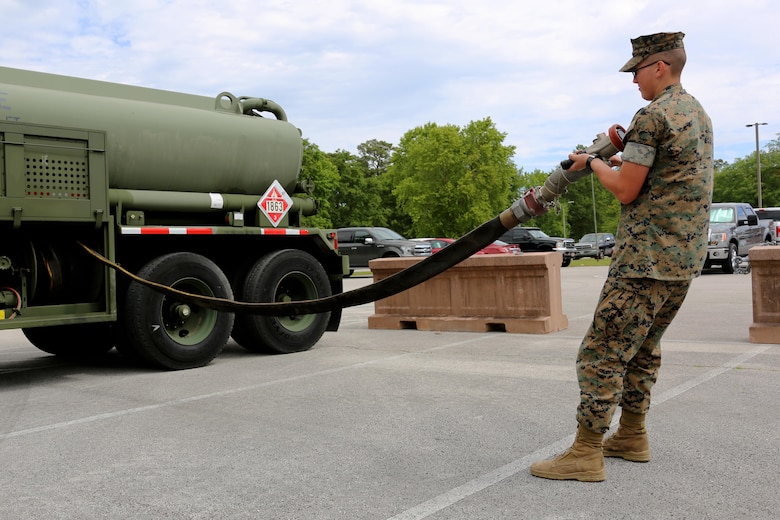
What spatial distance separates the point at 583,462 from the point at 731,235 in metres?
19.7

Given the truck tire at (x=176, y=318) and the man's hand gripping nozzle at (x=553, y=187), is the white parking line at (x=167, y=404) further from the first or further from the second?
the man's hand gripping nozzle at (x=553, y=187)

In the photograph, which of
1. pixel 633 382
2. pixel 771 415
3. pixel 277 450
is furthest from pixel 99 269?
pixel 771 415

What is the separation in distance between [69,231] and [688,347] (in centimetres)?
649

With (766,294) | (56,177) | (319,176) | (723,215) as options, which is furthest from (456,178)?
(56,177)

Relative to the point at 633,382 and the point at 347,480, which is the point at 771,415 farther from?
the point at 347,480

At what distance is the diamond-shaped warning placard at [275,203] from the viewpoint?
8.79 meters

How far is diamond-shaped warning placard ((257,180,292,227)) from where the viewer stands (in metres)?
8.79

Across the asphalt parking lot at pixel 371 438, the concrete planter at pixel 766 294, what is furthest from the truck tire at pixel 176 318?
the concrete planter at pixel 766 294

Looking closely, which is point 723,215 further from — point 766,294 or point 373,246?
point 766,294

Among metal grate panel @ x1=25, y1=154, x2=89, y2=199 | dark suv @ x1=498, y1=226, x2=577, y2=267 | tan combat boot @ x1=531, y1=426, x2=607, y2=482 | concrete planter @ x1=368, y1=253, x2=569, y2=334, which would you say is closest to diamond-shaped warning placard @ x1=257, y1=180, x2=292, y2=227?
metal grate panel @ x1=25, y1=154, x2=89, y2=199

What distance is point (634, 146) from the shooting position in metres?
3.62

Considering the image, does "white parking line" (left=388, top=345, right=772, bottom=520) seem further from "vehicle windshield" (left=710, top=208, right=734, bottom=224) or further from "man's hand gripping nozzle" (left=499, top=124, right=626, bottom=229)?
"vehicle windshield" (left=710, top=208, right=734, bottom=224)

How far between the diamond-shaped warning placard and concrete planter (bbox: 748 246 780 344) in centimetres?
529

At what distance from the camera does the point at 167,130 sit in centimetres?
799
